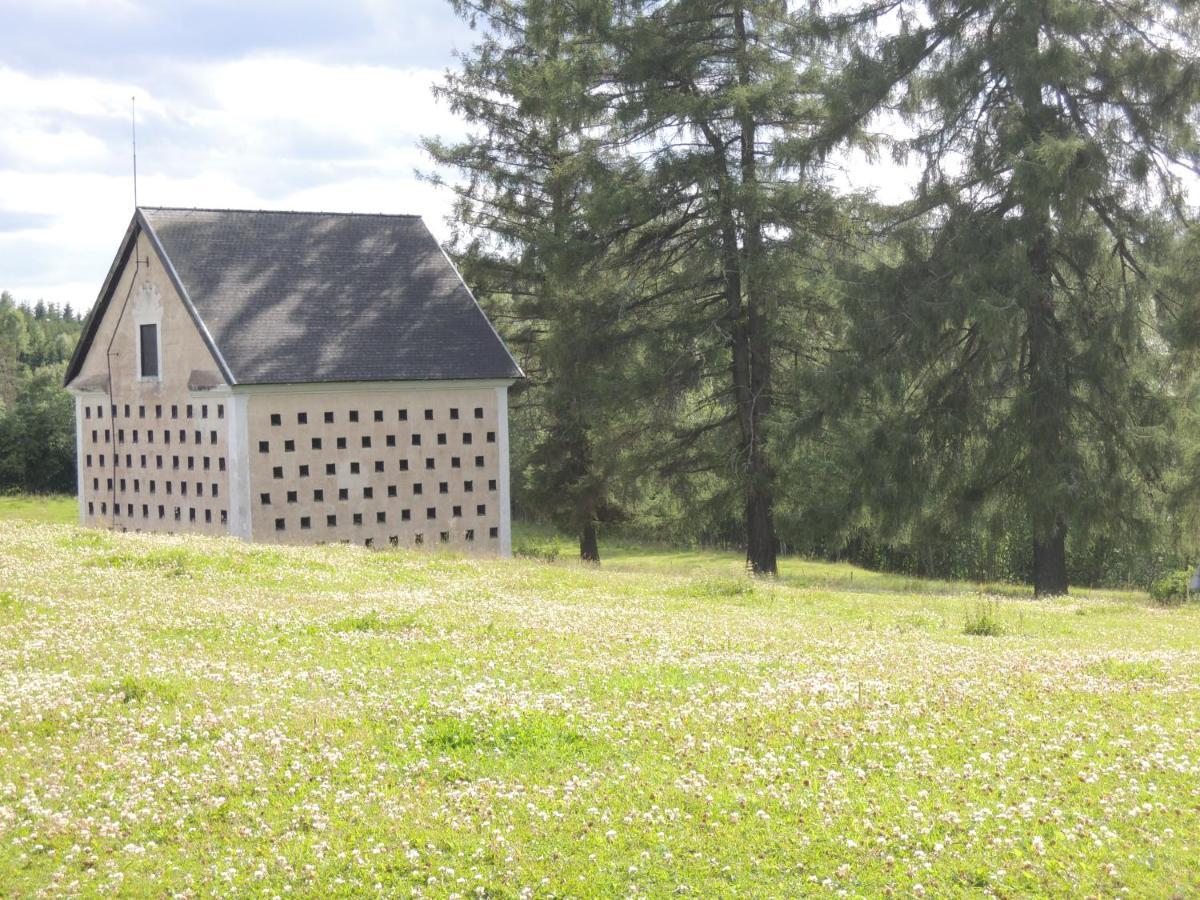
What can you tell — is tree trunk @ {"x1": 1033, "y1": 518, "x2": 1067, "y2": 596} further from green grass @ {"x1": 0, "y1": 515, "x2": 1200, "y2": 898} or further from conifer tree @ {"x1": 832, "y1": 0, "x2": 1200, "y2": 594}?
green grass @ {"x1": 0, "y1": 515, "x2": 1200, "y2": 898}

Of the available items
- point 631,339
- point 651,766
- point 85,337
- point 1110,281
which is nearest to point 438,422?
point 631,339

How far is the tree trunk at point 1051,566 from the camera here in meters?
28.7

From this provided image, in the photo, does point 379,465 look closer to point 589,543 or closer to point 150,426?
point 150,426

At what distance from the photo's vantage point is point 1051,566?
1138 inches

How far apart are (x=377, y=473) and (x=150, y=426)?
738 cm

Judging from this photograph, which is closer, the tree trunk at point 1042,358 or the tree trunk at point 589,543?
the tree trunk at point 1042,358

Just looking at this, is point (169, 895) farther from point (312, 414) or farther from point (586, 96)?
point (586, 96)

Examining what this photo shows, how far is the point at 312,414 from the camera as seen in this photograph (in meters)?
30.7

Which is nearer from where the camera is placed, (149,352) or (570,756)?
(570,756)

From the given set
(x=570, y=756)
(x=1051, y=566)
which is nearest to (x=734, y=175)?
(x=1051, y=566)

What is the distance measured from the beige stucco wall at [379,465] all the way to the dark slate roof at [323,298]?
660 millimetres

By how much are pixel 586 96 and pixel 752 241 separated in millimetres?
6293

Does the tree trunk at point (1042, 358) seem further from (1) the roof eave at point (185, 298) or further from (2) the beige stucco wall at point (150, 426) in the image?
(2) the beige stucco wall at point (150, 426)

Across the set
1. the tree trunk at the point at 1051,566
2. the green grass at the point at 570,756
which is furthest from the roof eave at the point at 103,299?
the tree trunk at the point at 1051,566
